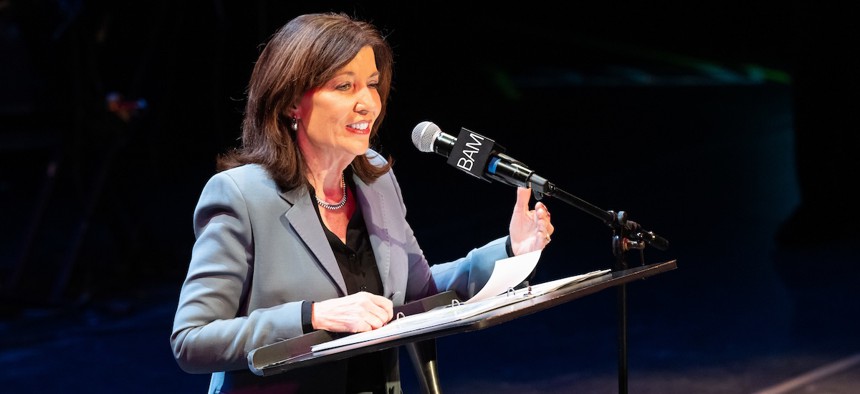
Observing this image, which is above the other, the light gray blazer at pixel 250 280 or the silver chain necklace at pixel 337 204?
the silver chain necklace at pixel 337 204

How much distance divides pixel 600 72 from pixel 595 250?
5221 mm

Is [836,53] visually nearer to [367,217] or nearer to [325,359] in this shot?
[367,217]

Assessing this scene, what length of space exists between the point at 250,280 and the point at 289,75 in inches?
14.7

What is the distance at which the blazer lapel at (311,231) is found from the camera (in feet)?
6.53

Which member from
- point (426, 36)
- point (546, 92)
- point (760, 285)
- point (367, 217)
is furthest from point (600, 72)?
point (367, 217)

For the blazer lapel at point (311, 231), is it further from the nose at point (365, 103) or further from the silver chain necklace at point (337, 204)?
the nose at point (365, 103)

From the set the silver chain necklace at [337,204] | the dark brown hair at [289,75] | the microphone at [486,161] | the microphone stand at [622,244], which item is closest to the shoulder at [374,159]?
the silver chain necklace at [337,204]

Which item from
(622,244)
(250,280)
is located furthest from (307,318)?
(622,244)

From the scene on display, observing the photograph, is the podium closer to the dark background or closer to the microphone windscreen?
the microphone windscreen

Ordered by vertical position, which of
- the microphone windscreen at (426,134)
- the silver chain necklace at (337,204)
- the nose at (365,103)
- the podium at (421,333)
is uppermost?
the nose at (365,103)

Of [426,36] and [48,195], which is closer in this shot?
[48,195]

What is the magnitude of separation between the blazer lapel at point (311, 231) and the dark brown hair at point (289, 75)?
3 cm

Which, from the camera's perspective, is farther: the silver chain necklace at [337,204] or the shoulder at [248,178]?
the silver chain necklace at [337,204]

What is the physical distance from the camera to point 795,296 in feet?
15.2
